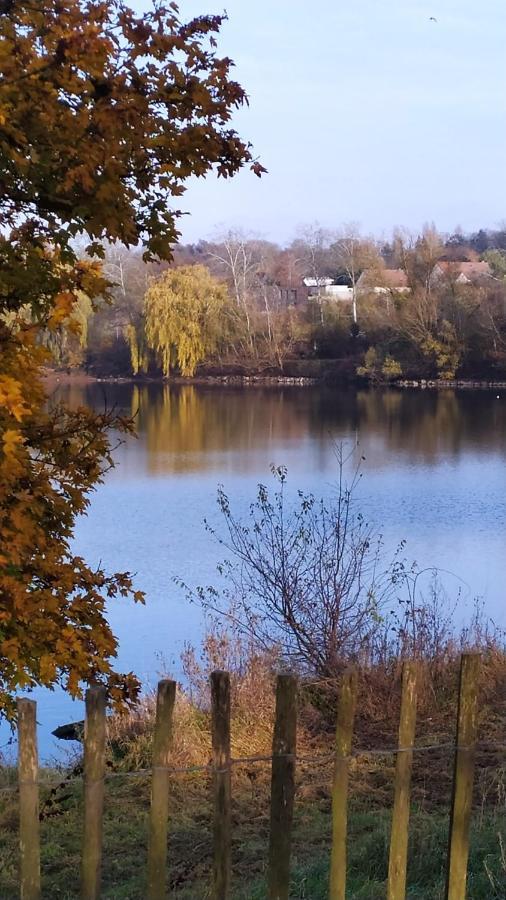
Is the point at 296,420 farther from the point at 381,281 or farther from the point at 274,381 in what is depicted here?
the point at 381,281

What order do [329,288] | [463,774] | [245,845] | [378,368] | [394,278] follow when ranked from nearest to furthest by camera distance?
[463,774] < [245,845] < [378,368] < [394,278] < [329,288]

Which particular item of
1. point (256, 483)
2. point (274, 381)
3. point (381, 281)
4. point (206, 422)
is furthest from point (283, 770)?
point (381, 281)

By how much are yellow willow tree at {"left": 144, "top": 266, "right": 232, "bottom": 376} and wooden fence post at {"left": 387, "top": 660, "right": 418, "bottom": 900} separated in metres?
50.2

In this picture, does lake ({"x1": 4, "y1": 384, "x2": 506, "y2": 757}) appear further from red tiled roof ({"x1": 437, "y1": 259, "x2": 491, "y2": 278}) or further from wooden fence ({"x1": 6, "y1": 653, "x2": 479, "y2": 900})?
red tiled roof ({"x1": 437, "y1": 259, "x2": 491, "y2": 278})

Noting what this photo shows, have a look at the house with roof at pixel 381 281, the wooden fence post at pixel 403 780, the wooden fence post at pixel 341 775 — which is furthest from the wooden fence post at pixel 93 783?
the house with roof at pixel 381 281

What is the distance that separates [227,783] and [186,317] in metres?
51.7

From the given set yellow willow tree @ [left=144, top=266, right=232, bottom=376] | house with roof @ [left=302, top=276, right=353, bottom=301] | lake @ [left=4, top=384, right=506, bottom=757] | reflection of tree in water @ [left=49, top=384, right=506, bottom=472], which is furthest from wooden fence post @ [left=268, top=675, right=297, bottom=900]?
house with roof @ [left=302, top=276, right=353, bottom=301]

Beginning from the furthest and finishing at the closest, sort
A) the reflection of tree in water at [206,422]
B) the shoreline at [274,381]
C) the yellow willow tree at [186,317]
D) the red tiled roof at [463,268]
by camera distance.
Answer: the red tiled roof at [463,268] < the shoreline at [274,381] < the yellow willow tree at [186,317] < the reflection of tree in water at [206,422]

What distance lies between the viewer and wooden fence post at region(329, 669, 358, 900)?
3.09 meters

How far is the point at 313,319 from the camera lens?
60750mm

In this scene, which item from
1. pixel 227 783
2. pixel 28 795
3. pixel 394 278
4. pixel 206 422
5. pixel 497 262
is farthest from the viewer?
pixel 497 262

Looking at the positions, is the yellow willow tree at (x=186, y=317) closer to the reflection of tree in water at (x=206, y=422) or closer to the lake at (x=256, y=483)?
the reflection of tree in water at (x=206, y=422)

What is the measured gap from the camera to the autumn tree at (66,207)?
12.0ft

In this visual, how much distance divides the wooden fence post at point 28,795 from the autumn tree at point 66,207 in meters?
0.81
